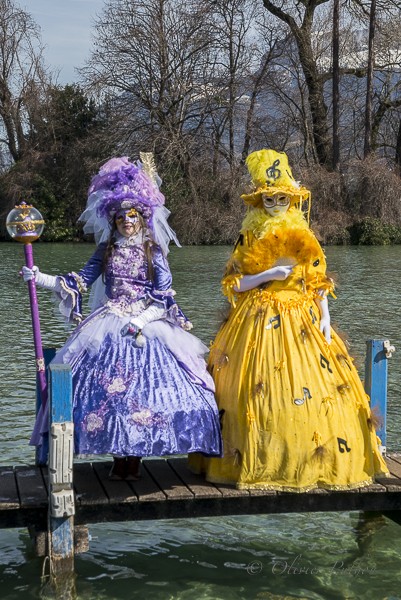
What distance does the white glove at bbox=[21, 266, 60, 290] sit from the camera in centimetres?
491

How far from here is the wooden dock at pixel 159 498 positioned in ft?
15.5

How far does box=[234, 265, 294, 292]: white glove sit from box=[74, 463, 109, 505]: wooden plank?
4.40 ft

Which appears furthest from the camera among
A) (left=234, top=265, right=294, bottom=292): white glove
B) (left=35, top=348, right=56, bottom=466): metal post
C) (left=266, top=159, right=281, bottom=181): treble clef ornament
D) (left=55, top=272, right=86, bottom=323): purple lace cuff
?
(left=266, top=159, right=281, bottom=181): treble clef ornament

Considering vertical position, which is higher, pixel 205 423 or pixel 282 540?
pixel 205 423

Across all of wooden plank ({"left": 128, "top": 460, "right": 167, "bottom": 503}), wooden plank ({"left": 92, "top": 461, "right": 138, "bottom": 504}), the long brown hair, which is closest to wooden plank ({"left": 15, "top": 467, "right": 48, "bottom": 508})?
wooden plank ({"left": 92, "top": 461, "right": 138, "bottom": 504})

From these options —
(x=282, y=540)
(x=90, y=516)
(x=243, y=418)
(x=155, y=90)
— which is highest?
(x=155, y=90)

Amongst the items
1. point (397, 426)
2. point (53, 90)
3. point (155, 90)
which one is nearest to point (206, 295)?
point (397, 426)

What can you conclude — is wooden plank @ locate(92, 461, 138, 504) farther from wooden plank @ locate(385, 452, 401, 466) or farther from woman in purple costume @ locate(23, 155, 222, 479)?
wooden plank @ locate(385, 452, 401, 466)

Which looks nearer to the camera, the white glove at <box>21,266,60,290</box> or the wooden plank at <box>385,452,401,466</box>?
the white glove at <box>21,266,60,290</box>

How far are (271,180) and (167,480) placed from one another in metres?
1.80

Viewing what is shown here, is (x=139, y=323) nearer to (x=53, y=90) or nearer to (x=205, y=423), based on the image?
(x=205, y=423)

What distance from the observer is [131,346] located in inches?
191

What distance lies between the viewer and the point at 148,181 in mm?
5312

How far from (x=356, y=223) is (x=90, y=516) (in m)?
26.1
